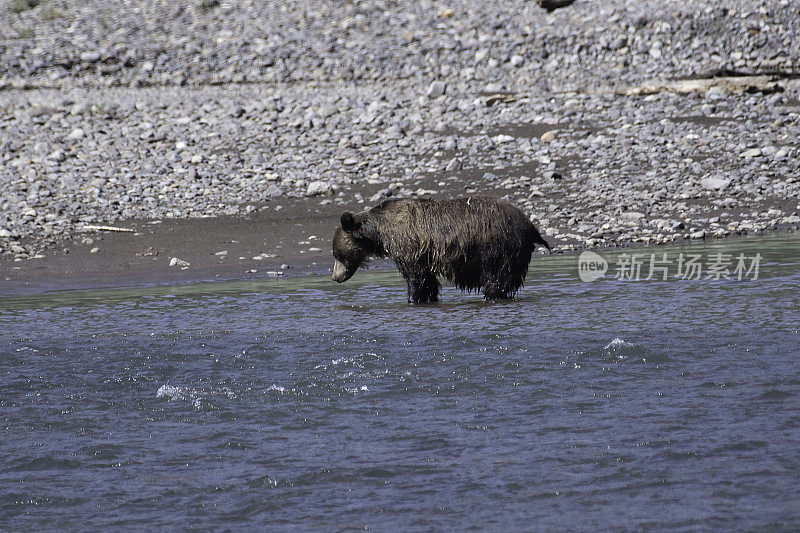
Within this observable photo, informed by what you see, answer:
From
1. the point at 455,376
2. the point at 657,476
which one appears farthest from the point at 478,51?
the point at 657,476

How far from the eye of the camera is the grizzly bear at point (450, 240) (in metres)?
9.58

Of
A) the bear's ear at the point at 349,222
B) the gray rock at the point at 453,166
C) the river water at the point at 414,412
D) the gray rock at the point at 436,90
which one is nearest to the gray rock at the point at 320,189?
the gray rock at the point at 453,166

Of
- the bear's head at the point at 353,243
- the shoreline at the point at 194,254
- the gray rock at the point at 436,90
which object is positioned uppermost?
the gray rock at the point at 436,90

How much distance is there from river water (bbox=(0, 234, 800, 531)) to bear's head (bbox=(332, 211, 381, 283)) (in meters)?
0.35

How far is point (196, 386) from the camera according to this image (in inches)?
285

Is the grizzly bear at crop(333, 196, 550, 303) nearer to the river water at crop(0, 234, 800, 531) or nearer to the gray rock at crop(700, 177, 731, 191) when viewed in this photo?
the river water at crop(0, 234, 800, 531)

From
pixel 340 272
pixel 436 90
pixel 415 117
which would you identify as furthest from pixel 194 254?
pixel 436 90

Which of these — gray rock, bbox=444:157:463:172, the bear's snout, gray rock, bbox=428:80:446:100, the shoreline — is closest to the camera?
the bear's snout

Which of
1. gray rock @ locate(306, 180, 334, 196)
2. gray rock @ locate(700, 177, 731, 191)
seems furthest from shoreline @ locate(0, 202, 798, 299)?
gray rock @ locate(700, 177, 731, 191)

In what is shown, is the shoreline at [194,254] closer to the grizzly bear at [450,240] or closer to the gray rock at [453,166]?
the gray rock at [453,166]

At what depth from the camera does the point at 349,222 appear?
10.1m

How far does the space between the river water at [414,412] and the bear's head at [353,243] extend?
345 mm

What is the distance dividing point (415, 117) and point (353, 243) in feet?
26.0

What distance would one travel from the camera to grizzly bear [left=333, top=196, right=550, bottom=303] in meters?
9.58
